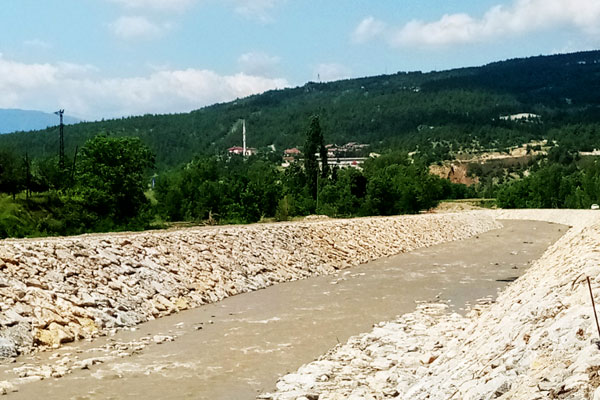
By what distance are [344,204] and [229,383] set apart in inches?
2120

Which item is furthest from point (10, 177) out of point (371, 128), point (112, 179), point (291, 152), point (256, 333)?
point (371, 128)

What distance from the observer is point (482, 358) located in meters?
7.29

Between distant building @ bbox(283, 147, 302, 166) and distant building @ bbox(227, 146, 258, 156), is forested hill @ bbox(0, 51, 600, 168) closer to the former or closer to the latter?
distant building @ bbox(227, 146, 258, 156)

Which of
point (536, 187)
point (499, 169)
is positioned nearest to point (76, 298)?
point (536, 187)

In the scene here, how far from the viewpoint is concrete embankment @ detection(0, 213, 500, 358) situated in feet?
42.3

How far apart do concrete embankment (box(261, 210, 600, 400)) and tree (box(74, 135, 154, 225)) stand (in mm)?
30921

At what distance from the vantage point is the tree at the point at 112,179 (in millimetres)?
39688

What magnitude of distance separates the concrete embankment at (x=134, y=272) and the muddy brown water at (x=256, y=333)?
69cm

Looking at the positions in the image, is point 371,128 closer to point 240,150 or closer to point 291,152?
point 291,152

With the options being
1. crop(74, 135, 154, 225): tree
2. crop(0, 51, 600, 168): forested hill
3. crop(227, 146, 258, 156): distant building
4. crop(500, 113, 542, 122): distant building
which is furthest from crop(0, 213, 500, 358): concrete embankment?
crop(500, 113, 542, 122): distant building

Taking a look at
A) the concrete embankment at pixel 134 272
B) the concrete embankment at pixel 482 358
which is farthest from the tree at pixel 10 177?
the concrete embankment at pixel 482 358

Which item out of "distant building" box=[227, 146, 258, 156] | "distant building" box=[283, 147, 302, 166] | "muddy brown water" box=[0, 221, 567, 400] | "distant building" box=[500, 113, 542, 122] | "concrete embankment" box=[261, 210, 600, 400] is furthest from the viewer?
"distant building" box=[500, 113, 542, 122]

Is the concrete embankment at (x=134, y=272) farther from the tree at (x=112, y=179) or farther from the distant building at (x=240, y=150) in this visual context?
the distant building at (x=240, y=150)

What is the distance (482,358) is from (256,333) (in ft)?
24.2
